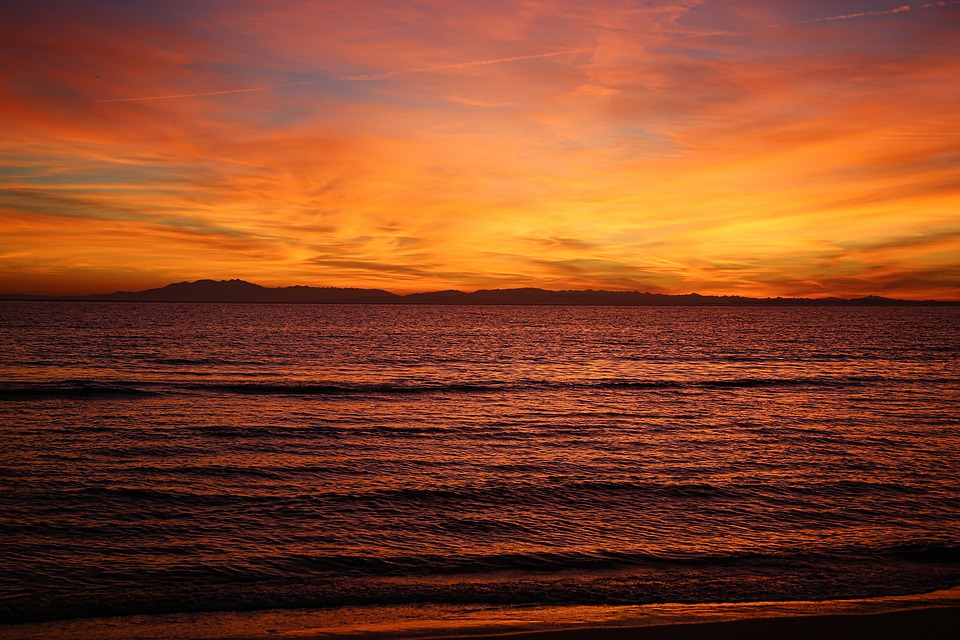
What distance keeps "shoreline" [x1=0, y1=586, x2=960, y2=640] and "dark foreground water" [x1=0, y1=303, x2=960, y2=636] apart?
47cm

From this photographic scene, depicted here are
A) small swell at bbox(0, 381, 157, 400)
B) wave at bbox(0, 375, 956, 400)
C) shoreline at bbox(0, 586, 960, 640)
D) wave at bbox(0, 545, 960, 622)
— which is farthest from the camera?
wave at bbox(0, 375, 956, 400)

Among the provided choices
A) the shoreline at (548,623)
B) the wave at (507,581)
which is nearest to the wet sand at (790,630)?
the shoreline at (548,623)

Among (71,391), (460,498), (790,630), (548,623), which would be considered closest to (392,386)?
(71,391)

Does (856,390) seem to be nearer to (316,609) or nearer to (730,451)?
(730,451)

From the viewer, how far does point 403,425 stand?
97.1 ft

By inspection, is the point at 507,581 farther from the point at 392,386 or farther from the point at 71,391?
A: the point at 71,391

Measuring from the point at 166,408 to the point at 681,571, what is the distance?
28508mm

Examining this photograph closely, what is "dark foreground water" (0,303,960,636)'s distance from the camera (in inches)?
462

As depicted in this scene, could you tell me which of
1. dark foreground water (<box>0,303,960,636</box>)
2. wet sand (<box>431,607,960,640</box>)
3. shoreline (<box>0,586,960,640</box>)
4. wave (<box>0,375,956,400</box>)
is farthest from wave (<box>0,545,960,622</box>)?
wave (<box>0,375,956,400</box>)

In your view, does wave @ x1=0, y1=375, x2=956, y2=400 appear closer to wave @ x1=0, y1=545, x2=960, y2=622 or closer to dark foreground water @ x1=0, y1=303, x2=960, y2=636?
dark foreground water @ x1=0, y1=303, x2=960, y2=636

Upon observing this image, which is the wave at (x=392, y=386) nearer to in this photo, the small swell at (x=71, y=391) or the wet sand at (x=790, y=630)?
the small swell at (x=71, y=391)

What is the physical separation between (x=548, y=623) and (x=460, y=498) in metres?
7.80

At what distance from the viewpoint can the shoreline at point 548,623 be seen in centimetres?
909

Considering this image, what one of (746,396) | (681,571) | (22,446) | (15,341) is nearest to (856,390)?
(746,396)
